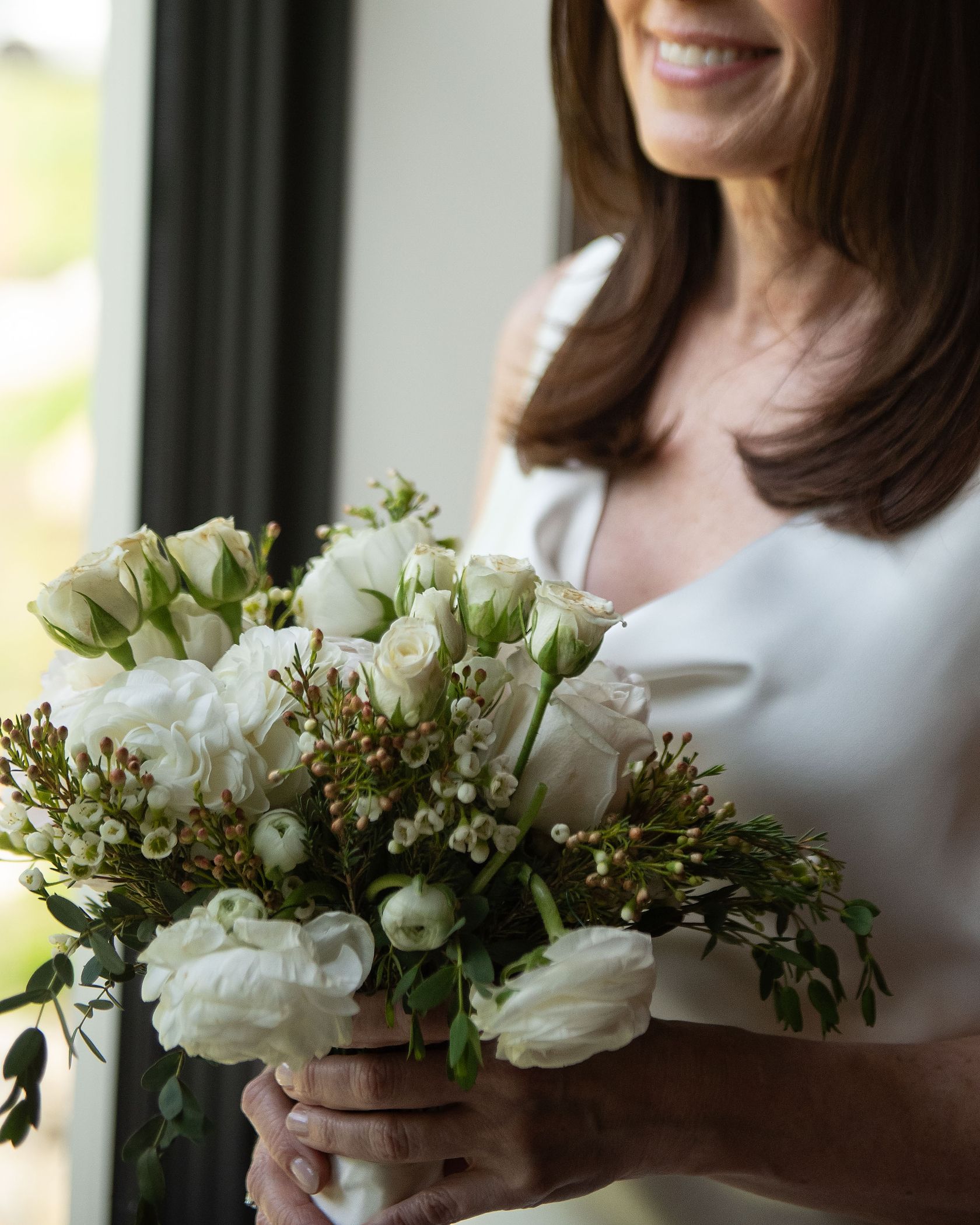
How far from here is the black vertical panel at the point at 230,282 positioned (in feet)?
4.89

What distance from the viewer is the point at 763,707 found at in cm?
94

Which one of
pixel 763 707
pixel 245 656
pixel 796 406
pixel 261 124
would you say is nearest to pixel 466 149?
pixel 261 124

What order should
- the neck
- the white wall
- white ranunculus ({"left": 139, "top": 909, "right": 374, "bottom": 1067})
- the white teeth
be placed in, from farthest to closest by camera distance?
the white wall → the neck → the white teeth → white ranunculus ({"left": 139, "top": 909, "right": 374, "bottom": 1067})

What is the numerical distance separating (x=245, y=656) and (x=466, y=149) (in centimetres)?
125

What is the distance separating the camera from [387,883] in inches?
26.1

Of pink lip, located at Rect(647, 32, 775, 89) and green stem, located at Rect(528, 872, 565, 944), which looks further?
pink lip, located at Rect(647, 32, 775, 89)

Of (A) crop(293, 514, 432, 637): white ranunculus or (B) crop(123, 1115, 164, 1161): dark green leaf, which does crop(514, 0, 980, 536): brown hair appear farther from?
(B) crop(123, 1115, 164, 1161): dark green leaf

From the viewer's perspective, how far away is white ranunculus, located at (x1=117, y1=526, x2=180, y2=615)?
72 cm

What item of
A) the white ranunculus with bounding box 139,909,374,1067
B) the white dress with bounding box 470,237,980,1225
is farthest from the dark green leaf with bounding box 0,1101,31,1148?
the white dress with bounding box 470,237,980,1225

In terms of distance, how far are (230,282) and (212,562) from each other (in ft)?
3.16

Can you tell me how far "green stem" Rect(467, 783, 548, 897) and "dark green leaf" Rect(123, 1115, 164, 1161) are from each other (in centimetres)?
24

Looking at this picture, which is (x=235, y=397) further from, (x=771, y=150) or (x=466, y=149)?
(x=771, y=150)

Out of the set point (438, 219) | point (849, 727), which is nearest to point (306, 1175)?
point (849, 727)

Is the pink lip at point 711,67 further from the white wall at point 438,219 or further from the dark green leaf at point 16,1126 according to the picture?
the dark green leaf at point 16,1126
